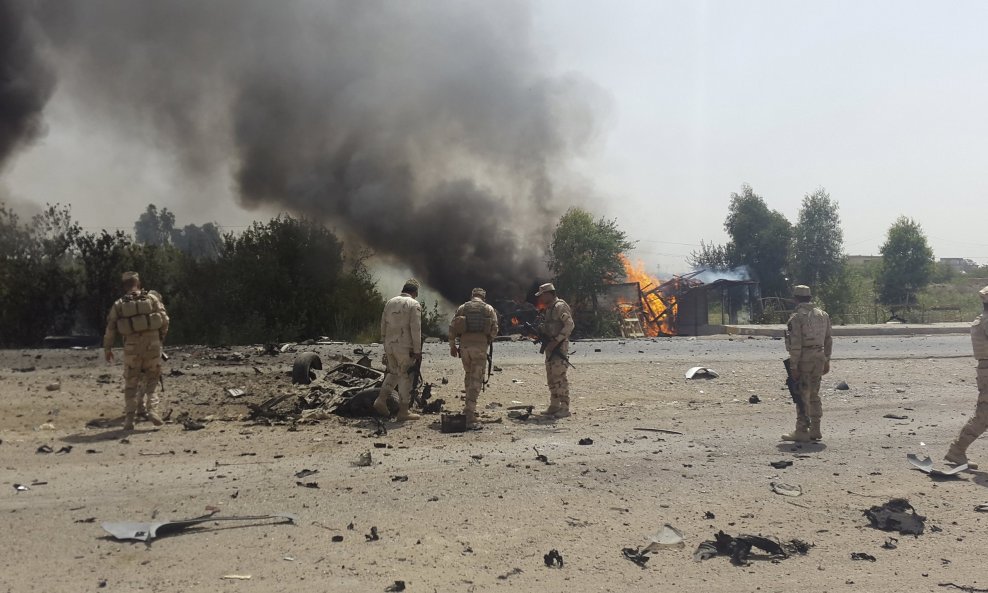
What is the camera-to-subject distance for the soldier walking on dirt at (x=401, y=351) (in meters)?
8.87

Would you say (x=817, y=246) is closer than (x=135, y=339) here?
No

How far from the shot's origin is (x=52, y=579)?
397 centimetres

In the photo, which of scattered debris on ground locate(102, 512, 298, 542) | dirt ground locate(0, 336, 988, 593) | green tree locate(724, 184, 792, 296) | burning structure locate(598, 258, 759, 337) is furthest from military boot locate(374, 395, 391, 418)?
green tree locate(724, 184, 792, 296)

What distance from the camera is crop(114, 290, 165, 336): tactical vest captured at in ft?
27.3

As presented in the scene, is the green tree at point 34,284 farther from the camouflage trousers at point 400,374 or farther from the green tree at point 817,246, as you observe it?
the green tree at point 817,246

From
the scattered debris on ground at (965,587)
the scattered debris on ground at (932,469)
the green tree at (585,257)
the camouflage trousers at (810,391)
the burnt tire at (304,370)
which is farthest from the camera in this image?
the green tree at (585,257)

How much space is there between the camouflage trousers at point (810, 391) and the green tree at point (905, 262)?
41698 millimetres

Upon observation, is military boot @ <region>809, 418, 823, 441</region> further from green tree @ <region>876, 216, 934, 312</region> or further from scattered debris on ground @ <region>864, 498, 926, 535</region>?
green tree @ <region>876, 216, 934, 312</region>

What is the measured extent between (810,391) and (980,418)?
1.53 metres

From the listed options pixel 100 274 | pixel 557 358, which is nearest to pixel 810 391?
pixel 557 358

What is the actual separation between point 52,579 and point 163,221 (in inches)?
2881

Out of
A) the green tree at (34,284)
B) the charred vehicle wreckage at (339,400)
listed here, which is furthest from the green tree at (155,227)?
the charred vehicle wreckage at (339,400)

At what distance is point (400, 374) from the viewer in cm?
891

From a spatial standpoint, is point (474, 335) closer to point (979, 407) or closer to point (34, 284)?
point (979, 407)
